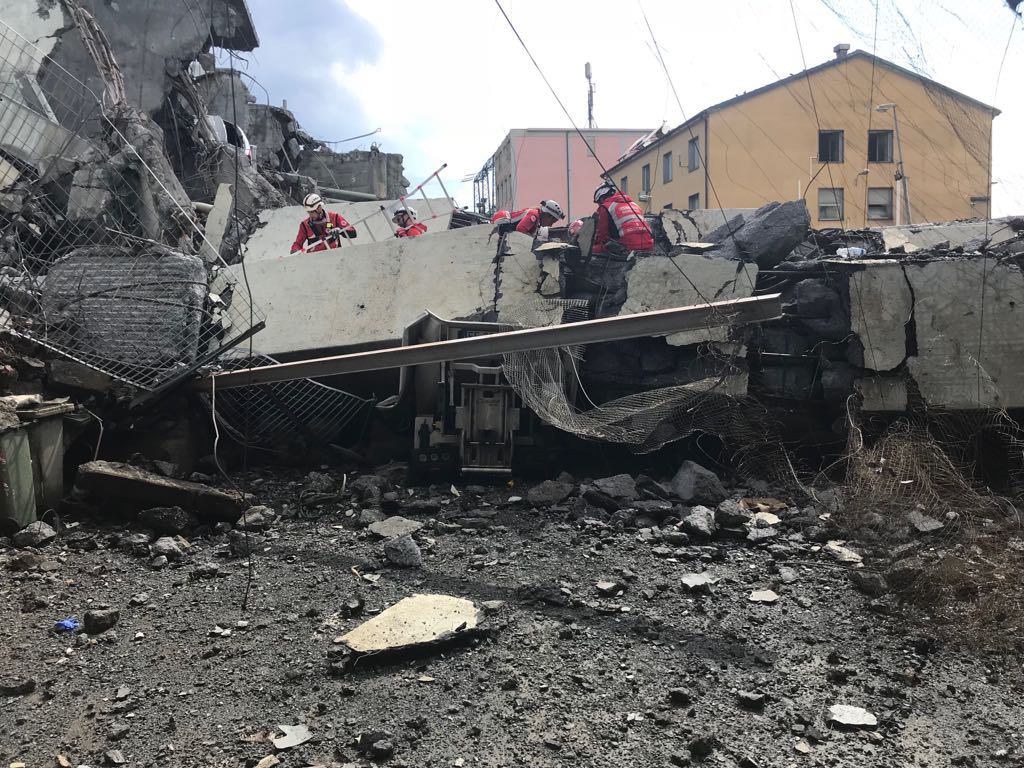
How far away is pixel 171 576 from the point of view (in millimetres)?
2998

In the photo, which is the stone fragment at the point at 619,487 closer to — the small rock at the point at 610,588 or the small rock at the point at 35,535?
the small rock at the point at 610,588

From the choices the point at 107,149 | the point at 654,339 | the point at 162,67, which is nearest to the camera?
the point at 654,339

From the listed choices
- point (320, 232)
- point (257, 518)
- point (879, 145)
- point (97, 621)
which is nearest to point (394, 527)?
point (257, 518)

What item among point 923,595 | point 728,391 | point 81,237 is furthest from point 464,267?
point 923,595

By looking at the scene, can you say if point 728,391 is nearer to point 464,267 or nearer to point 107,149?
point 464,267

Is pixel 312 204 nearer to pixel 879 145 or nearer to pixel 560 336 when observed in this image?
pixel 560 336

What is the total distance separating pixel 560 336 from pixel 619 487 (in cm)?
103

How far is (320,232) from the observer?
7402mm

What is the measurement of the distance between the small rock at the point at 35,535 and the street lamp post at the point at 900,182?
4.61 metres

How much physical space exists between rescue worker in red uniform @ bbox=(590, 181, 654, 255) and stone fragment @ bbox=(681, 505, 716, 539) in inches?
97.0

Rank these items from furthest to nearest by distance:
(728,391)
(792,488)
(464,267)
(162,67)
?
(162,67)
(464,267)
(728,391)
(792,488)

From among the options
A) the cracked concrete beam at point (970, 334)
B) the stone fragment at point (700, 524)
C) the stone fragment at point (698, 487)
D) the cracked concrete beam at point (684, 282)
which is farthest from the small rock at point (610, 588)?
the cracked concrete beam at point (970, 334)

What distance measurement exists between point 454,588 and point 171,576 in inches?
47.5

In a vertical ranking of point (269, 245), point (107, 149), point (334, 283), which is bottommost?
point (334, 283)
